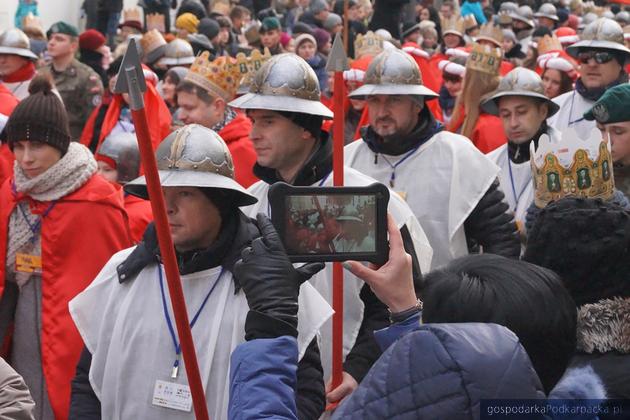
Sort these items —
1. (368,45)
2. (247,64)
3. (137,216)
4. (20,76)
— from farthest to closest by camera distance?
1. (368,45)
2. (20,76)
3. (247,64)
4. (137,216)

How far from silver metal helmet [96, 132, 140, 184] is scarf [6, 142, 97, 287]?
1.04 meters

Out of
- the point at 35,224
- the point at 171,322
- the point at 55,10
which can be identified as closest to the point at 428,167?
the point at 35,224

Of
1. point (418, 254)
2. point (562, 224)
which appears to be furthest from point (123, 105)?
point (562, 224)

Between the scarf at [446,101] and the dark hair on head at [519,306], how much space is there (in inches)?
340

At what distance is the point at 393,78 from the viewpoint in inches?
228

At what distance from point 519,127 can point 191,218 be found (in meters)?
3.36

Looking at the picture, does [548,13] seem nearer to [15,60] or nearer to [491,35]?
[491,35]

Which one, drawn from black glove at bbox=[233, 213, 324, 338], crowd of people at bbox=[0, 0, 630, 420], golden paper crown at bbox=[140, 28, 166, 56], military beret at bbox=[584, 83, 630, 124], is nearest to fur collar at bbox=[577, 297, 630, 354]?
crowd of people at bbox=[0, 0, 630, 420]

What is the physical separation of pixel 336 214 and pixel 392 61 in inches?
129

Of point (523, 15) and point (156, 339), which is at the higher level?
point (523, 15)

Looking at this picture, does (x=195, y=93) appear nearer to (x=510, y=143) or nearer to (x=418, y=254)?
(x=510, y=143)

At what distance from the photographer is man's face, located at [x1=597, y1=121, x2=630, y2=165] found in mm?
5340

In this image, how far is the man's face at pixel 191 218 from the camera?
3.75 m

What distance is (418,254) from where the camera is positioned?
474 centimetres
